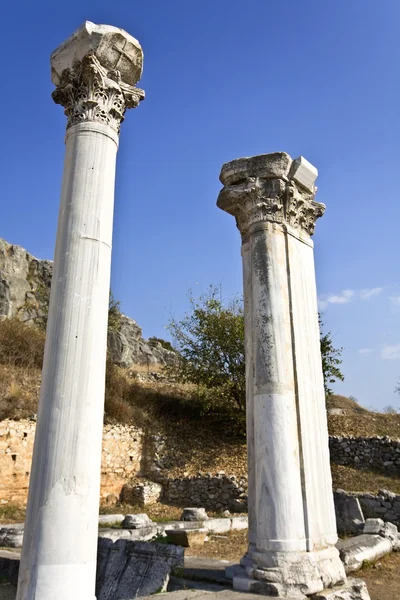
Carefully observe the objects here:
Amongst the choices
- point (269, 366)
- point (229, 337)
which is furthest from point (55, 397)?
point (229, 337)

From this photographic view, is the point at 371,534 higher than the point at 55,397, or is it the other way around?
the point at 55,397

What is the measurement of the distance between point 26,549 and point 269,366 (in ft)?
11.3

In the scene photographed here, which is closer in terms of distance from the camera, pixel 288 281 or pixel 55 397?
pixel 55 397

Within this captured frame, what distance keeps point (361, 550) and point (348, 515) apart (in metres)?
4.77

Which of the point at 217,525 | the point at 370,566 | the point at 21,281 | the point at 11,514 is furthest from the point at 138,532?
the point at 21,281

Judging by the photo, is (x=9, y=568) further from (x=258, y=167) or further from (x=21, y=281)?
(x=21, y=281)

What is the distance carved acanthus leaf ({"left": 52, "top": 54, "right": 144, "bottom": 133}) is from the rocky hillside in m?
29.7

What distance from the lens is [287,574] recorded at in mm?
5340

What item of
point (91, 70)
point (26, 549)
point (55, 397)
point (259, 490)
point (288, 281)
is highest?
point (91, 70)

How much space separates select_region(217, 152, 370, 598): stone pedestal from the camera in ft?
18.4

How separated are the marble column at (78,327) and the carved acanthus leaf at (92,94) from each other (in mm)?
11

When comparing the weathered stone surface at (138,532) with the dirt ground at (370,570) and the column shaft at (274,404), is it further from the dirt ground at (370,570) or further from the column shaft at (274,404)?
the column shaft at (274,404)

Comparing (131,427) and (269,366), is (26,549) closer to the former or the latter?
(269,366)

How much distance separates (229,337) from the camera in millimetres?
22594
